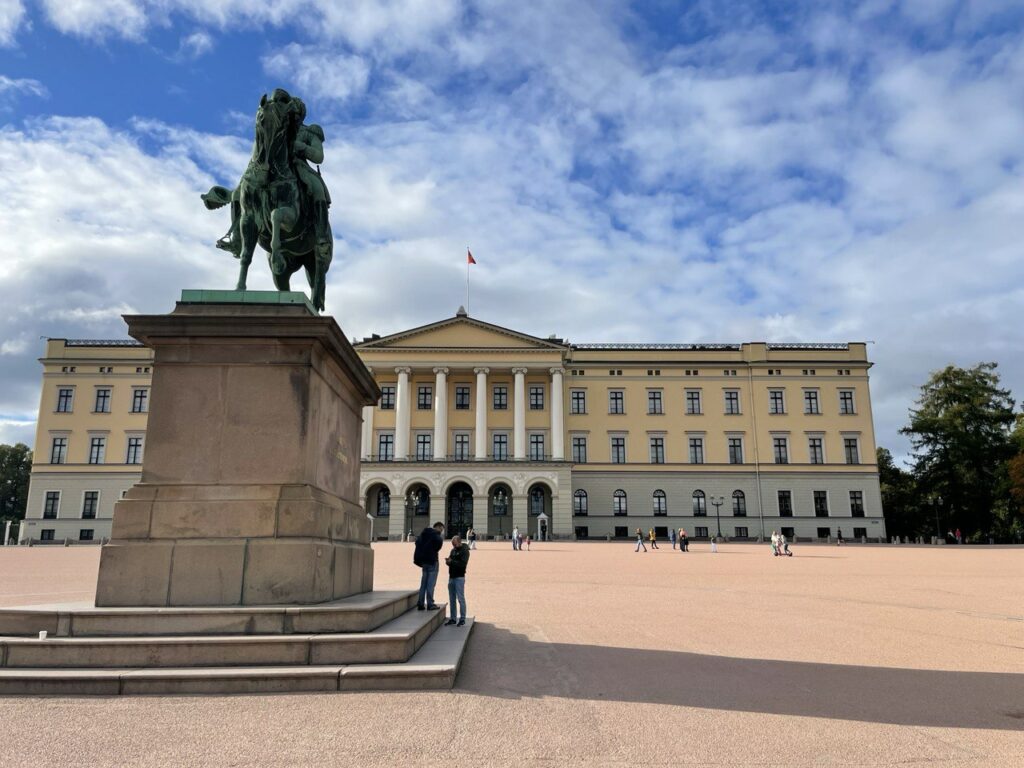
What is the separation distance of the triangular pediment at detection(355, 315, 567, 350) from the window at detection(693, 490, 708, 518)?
Answer: 16.3 m

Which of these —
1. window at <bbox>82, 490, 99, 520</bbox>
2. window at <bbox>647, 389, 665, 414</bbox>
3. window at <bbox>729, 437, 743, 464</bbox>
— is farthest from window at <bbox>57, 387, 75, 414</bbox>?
window at <bbox>729, 437, 743, 464</bbox>

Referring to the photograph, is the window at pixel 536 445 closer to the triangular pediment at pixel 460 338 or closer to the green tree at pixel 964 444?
the triangular pediment at pixel 460 338

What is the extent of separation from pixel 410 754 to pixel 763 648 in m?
5.57

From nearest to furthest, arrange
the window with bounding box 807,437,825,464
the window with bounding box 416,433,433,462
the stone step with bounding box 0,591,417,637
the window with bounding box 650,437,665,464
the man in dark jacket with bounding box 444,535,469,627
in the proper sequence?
the stone step with bounding box 0,591,417,637 < the man in dark jacket with bounding box 444,535,469,627 < the window with bounding box 416,433,433,462 < the window with bounding box 650,437,665,464 < the window with bounding box 807,437,825,464

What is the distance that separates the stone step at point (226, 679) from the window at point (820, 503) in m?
61.5

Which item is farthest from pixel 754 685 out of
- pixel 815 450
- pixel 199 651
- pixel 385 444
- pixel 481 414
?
pixel 815 450

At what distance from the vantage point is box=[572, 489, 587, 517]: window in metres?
61.4

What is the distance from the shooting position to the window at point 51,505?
61594 mm

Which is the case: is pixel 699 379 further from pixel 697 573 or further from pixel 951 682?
pixel 951 682

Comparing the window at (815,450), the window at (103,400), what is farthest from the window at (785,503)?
the window at (103,400)

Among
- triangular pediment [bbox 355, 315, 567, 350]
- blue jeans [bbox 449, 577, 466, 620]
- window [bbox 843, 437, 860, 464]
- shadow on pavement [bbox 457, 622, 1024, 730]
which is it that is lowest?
shadow on pavement [bbox 457, 622, 1024, 730]

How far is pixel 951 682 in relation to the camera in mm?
6938

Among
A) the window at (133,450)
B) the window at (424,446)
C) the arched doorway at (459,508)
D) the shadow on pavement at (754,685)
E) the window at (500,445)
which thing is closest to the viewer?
the shadow on pavement at (754,685)

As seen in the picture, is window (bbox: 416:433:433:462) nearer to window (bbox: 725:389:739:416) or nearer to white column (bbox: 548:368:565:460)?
white column (bbox: 548:368:565:460)
